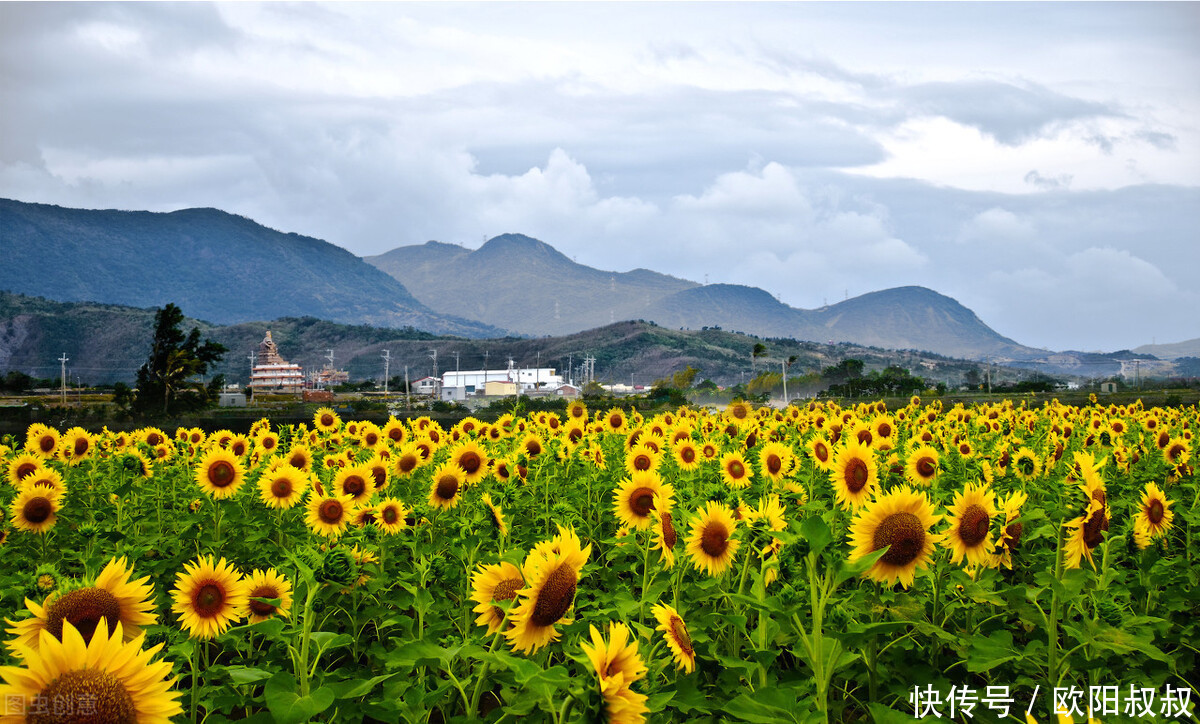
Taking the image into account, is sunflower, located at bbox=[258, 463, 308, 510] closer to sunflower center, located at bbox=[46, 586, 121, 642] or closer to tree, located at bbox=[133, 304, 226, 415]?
sunflower center, located at bbox=[46, 586, 121, 642]

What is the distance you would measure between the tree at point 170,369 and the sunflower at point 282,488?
2649 centimetres

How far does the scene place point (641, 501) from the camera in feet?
14.3

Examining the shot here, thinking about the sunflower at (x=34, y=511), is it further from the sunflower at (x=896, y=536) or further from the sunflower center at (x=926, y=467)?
the sunflower center at (x=926, y=467)

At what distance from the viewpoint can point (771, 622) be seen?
10.2ft

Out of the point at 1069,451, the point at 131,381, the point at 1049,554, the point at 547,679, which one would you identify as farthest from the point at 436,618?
the point at 131,381

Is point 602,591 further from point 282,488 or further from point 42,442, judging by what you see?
point 42,442

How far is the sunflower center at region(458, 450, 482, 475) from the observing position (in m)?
6.07

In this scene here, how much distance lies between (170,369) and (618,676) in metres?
32.8

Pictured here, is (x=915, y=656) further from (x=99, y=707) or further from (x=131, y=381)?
(x=131, y=381)

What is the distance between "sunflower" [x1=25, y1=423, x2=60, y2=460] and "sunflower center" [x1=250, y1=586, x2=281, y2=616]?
584cm

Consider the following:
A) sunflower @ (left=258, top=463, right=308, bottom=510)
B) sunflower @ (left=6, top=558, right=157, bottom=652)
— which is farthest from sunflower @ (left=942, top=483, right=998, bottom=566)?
sunflower @ (left=258, top=463, right=308, bottom=510)

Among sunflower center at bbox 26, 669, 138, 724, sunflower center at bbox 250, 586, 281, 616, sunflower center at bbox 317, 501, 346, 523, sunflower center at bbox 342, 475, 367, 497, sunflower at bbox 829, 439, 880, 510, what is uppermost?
sunflower at bbox 829, 439, 880, 510

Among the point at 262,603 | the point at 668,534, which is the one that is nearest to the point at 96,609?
the point at 262,603

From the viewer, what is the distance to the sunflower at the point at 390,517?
4.84 m
